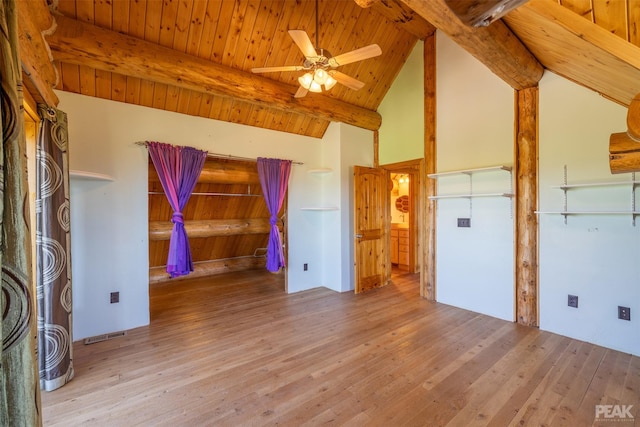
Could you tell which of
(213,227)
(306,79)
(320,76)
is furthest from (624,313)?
(213,227)

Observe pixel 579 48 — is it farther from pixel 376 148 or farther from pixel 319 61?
pixel 376 148

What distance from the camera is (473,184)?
3.70 m

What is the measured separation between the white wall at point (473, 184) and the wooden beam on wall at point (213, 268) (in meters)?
4.07

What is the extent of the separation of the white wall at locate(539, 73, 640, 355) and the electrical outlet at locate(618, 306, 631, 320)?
0.03m

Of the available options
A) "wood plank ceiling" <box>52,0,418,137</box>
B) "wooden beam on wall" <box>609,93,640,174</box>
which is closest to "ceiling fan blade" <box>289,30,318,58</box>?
"wood plank ceiling" <box>52,0,418,137</box>

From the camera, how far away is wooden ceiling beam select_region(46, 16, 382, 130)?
259cm

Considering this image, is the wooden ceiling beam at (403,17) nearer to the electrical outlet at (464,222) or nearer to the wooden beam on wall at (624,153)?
the electrical outlet at (464,222)

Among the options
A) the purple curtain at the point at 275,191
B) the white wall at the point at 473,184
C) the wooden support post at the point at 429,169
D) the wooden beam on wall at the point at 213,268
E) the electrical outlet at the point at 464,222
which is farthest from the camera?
the wooden beam on wall at the point at 213,268

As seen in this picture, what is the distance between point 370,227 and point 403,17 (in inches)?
119

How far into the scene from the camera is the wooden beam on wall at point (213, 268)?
17.8 feet

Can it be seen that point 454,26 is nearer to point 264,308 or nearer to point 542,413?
point 542,413

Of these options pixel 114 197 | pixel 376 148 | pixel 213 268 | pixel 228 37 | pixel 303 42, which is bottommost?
pixel 213 268

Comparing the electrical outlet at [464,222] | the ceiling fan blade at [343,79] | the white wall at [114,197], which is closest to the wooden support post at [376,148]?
the electrical outlet at [464,222]

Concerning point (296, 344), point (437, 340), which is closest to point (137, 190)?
point (296, 344)
